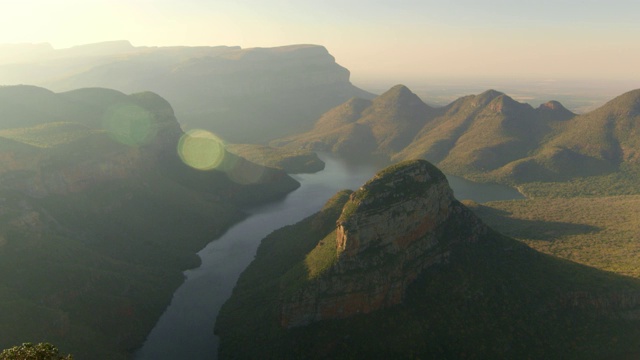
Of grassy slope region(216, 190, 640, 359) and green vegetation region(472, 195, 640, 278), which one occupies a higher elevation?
grassy slope region(216, 190, 640, 359)

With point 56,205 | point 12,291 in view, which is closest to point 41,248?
point 12,291

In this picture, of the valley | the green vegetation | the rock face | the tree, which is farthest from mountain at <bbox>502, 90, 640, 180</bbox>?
the tree

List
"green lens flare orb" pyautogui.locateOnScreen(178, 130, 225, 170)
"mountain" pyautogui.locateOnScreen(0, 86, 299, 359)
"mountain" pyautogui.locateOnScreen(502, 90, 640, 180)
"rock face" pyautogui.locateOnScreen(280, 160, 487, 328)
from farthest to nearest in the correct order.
Answer: "mountain" pyautogui.locateOnScreen(502, 90, 640, 180) → "green lens flare orb" pyautogui.locateOnScreen(178, 130, 225, 170) → "mountain" pyautogui.locateOnScreen(0, 86, 299, 359) → "rock face" pyautogui.locateOnScreen(280, 160, 487, 328)

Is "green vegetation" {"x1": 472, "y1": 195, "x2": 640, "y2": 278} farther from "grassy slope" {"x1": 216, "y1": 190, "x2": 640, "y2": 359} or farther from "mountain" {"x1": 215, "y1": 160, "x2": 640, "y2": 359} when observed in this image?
"mountain" {"x1": 215, "y1": 160, "x2": 640, "y2": 359}

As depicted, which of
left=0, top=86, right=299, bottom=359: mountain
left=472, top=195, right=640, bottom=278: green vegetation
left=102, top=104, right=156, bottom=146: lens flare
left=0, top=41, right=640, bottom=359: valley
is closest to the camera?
left=0, top=41, right=640, bottom=359: valley

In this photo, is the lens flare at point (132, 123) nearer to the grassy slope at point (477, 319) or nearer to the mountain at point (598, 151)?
the grassy slope at point (477, 319)

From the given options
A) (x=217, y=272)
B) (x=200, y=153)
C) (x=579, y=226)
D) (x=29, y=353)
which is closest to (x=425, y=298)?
(x=217, y=272)

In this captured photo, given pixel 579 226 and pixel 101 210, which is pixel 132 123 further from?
pixel 579 226
